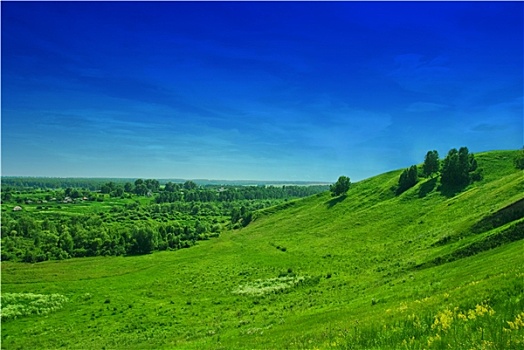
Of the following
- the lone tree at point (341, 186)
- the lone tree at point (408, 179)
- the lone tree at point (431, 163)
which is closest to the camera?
the lone tree at point (431, 163)

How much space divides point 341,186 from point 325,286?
100 m

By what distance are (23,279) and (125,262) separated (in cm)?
2955

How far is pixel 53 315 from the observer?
2271 inches

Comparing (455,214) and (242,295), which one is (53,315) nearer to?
(242,295)

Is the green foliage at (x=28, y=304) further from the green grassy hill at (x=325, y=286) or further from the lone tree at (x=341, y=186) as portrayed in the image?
the lone tree at (x=341, y=186)

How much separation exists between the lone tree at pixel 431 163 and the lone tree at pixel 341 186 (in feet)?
121

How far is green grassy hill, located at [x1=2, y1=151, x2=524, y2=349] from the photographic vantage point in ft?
46.2

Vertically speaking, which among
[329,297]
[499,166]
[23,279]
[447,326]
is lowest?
[23,279]

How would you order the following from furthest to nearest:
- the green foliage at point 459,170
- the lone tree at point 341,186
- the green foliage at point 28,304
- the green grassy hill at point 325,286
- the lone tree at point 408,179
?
1. the lone tree at point 341,186
2. the lone tree at point 408,179
3. the green foliage at point 459,170
4. the green foliage at point 28,304
5. the green grassy hill at point 325,286

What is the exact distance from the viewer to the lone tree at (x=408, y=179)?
121738 millimetres

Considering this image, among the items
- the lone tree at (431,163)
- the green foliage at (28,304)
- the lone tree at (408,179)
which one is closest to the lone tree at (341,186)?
the lone tree at (408,179)

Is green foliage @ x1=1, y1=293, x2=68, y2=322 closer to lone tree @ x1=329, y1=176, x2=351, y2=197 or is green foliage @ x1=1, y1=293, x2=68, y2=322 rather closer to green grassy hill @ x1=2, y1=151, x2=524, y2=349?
green grassy hill @ x1=2, y1=151, x2=524, y2=349

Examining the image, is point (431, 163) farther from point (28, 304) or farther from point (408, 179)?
point (28, 304)

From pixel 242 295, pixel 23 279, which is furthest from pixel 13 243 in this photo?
pixel 242 295
